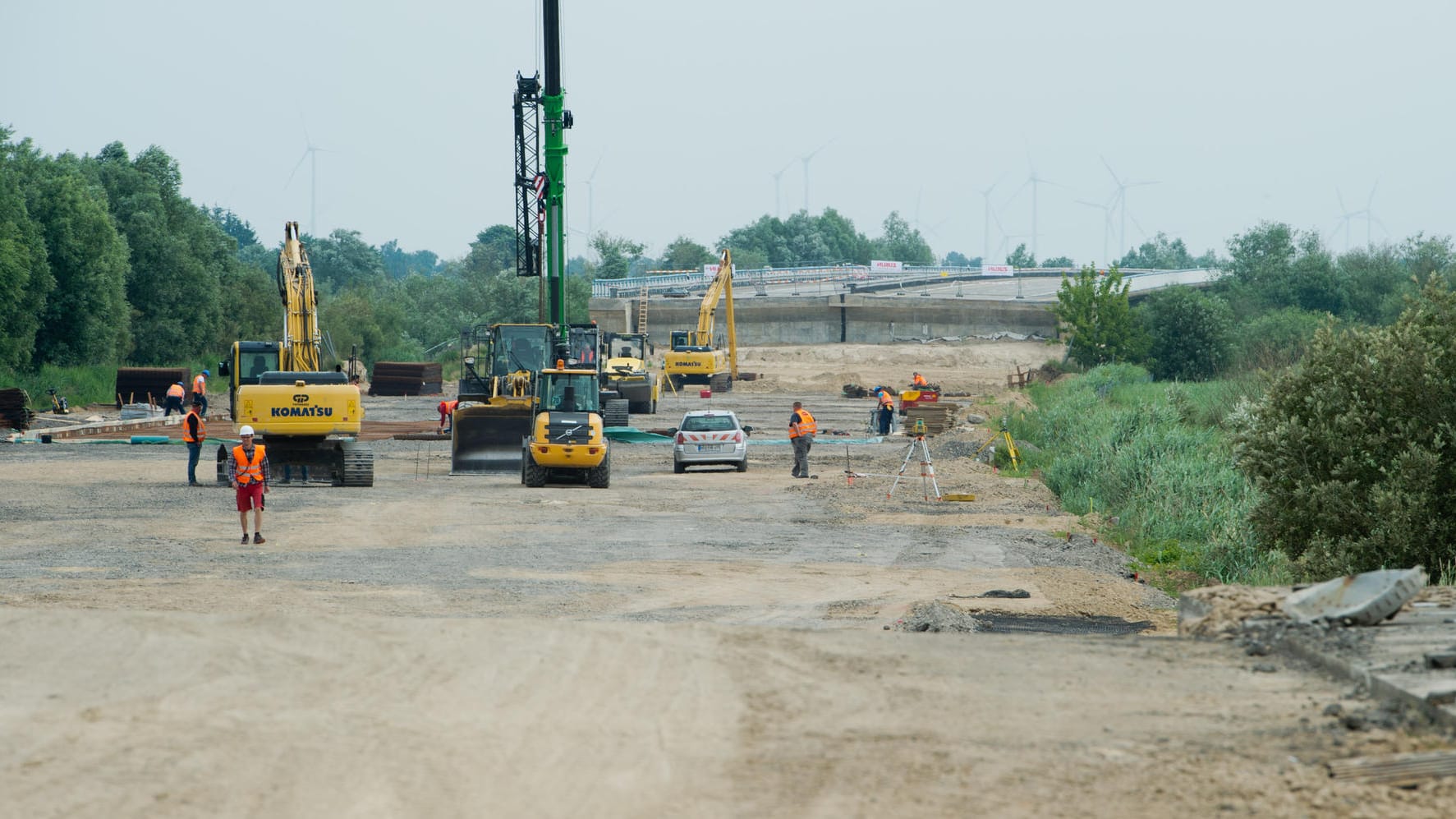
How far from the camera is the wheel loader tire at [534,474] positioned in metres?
29.0

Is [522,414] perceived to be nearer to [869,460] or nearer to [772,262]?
[869,460]

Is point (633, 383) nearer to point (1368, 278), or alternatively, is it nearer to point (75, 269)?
point (75, 269)

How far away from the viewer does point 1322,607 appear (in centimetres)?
1077

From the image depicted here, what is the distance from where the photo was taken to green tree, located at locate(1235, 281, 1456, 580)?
606 inches

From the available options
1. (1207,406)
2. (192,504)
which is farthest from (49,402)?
(1207,406)

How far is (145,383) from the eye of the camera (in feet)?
187

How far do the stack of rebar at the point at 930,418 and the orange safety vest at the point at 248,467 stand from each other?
28.0 m

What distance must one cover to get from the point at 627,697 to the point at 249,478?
37.6ft

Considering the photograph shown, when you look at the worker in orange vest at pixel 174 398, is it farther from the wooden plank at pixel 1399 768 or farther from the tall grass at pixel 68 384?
the wooden plank at pixel 1399 768

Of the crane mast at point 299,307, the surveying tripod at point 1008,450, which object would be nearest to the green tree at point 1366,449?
the surveying tripod at point 1008,450

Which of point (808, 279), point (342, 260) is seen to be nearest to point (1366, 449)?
point (808, 279)

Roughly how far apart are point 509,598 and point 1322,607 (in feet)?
27.4

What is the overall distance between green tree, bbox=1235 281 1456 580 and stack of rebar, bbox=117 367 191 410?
160 ft

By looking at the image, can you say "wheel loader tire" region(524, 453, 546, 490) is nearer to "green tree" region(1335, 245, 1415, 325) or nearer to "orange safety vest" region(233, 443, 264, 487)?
"orange safety vest" region(233, 443, 264, 487)
